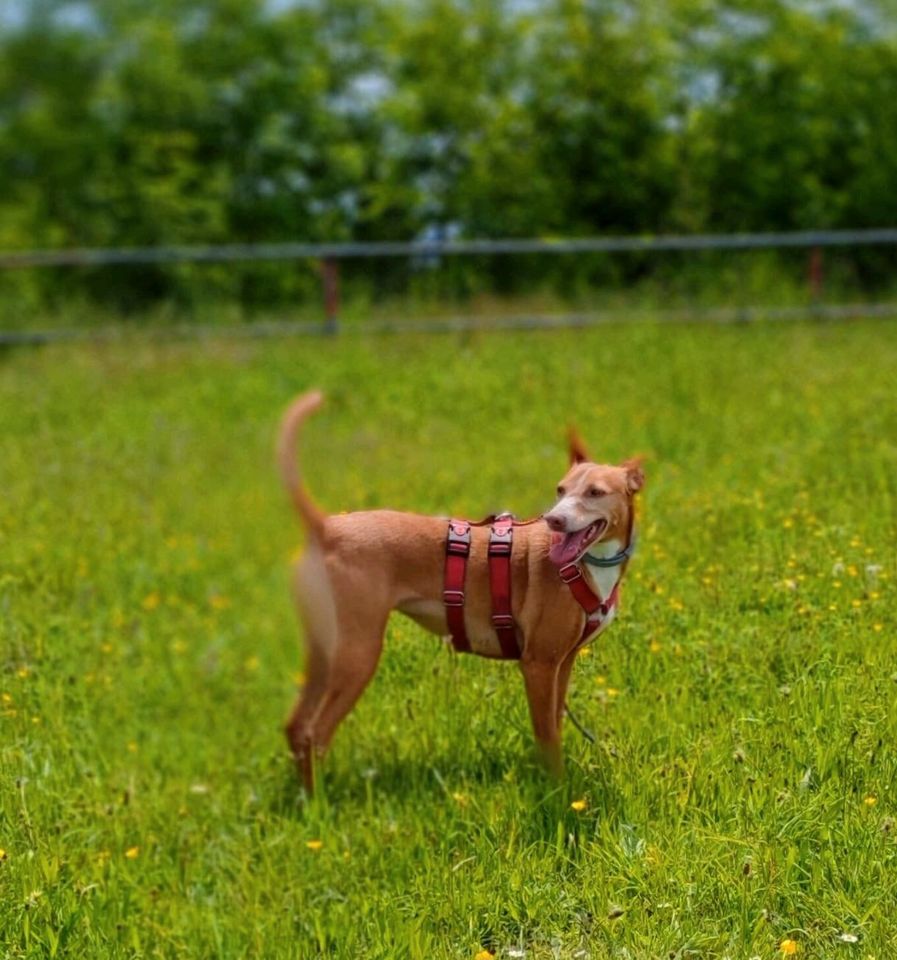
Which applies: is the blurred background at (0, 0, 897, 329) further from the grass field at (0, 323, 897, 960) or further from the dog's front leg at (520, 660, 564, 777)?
the dog's front leg at (520, 660, 564, 777)

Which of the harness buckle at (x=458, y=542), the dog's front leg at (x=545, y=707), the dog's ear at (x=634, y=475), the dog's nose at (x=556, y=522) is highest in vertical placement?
the dog's ear at (x=634, y=475)

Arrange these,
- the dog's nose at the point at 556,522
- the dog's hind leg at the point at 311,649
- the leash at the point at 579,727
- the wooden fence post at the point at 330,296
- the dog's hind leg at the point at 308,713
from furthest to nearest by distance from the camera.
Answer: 1. the wooden fence post at the point at 330,296
2. the dog's hind leg at the point at 308,713
3. the dog's hind leg at the point at 311,649
4. the leash at the point at 579,727
5. the dog's nose at the point at 556,522

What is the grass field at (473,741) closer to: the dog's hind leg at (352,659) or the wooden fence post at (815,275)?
the dog's hind leg at (352,659)

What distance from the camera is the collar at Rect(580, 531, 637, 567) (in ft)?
14.7

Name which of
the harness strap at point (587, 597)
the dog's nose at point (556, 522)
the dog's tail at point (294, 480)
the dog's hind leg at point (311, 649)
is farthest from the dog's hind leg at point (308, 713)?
the dog's nose at point (556, 522)

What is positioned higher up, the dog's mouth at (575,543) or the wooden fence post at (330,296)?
the dog's mouth at (575,543)

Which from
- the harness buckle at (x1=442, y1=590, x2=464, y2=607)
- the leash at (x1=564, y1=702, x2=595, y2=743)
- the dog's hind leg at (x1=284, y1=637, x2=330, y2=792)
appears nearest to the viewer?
the harness buckle at (x1=442, y1=590, x2=464, y2=607)

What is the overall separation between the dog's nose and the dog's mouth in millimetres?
115

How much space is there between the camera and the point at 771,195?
18.0 m

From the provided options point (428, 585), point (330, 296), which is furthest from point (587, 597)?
point (330, 296)

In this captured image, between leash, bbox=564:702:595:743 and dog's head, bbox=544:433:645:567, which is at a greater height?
dog's head, bbox=544:433:645:567

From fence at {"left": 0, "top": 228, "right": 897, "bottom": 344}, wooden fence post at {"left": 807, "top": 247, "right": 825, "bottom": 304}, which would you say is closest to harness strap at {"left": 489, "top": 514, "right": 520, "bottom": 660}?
fence at {"left": 0, "top": 228, "right": 897, "bottom": 344}

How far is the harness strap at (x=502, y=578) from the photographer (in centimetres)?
471

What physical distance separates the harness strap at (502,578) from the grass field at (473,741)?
56 cm
